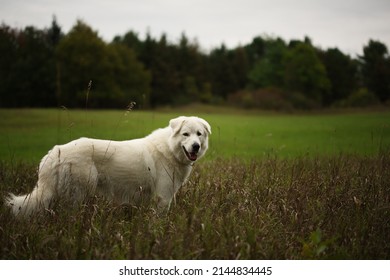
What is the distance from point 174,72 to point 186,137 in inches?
2614

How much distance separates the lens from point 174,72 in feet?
233

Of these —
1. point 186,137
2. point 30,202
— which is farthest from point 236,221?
point 30,202

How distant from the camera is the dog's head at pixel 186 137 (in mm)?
6117

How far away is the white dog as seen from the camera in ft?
18.0

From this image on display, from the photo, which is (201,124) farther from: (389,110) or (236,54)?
(236,54)

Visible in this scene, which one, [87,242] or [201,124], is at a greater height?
[201,124]

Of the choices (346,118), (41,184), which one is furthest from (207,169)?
(346,118)

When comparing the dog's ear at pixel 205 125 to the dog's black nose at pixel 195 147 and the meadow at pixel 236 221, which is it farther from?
the meadow at pixel 236 221

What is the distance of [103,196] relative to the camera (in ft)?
19.5

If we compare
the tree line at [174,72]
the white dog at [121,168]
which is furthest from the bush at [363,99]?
the white dog at [121,168]

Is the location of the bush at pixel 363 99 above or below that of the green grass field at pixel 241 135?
above

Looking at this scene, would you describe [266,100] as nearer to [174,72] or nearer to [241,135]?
[241,135]

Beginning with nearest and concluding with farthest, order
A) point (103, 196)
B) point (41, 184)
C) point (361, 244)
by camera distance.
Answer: point (361, 244), point (41, 184), point (103, 196)
